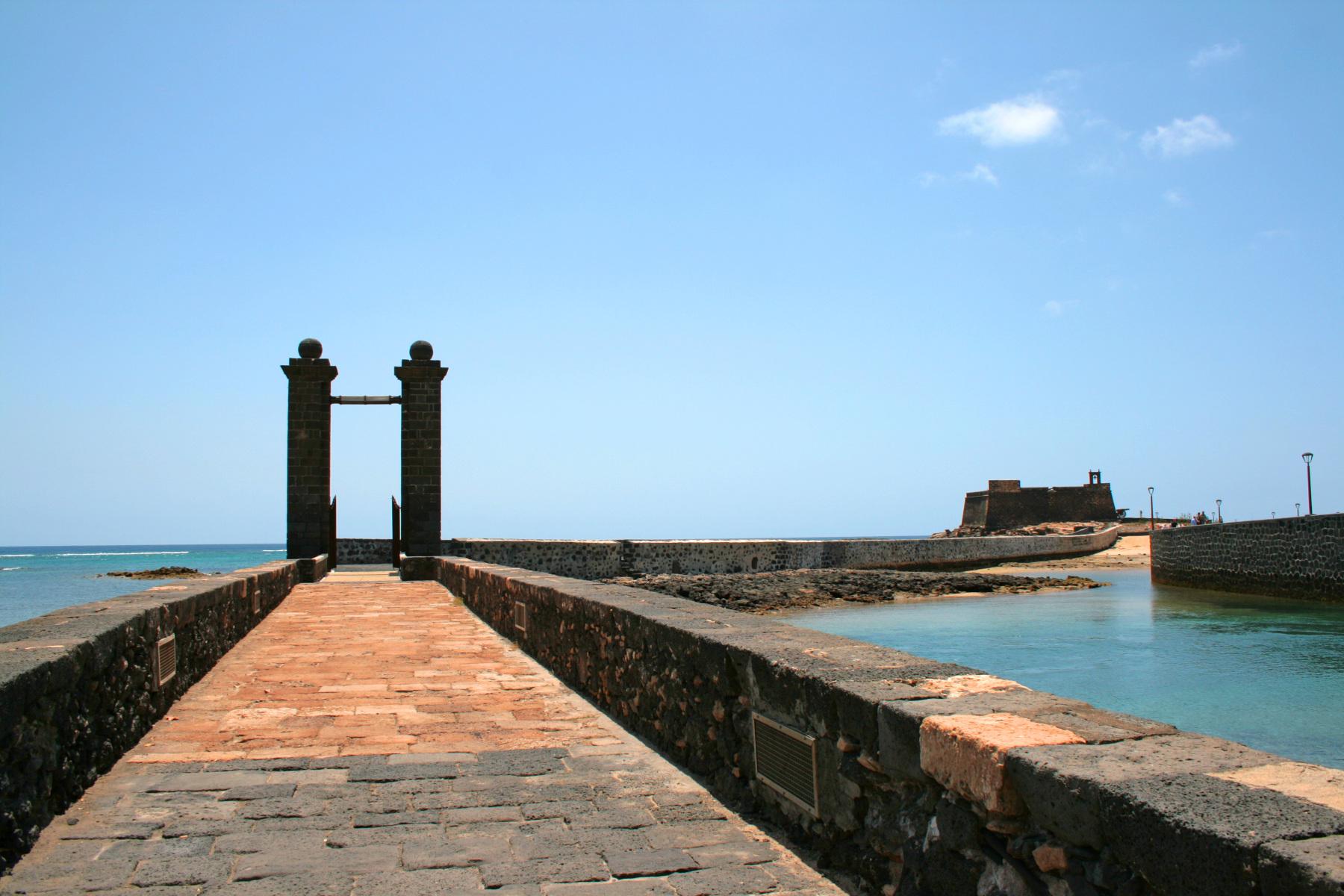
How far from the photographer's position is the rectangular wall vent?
19.2 ft

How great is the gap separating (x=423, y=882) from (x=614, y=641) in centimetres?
279

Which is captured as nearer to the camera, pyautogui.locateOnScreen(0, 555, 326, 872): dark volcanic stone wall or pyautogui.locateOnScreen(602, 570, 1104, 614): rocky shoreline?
pyautogui.locateOnScreen(0, 555, 326, 872): dark volcanic stone wall

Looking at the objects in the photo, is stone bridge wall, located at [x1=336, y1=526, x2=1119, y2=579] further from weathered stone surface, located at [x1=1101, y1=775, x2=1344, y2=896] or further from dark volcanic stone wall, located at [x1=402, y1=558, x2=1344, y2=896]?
weathered stone surface, located at [x1=1101, y1=775, x2=1344, y2=896]

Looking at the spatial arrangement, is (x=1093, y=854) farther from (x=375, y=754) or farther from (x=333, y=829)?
(x=375, y=754)

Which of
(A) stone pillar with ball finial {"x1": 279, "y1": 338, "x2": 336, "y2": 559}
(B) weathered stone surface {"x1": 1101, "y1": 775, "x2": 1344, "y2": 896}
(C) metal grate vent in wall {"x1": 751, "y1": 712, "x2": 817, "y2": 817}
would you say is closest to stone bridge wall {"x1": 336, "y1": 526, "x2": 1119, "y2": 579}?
(A) stone pillar with ball finial {"x1": 279, "y1": 338, "x2": 336, "y2": 559}

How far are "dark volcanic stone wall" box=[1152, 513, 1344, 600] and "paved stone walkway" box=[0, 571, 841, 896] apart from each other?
801 inches

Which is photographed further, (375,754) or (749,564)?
(749,564)

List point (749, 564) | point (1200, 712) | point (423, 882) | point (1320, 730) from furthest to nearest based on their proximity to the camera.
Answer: point (749, 564) → point (1200, 712) → point (1320, 730) → point (423, 882)

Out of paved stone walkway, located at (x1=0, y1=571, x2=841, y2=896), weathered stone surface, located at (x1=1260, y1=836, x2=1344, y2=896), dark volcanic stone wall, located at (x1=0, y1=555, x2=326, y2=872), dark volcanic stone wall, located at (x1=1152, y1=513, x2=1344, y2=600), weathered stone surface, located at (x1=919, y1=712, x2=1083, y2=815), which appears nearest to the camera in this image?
weathered stone surface, located at (x1=1260, y1=836, x2=1344, y2=896)

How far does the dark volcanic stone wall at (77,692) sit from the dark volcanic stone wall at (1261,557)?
71.4 feet

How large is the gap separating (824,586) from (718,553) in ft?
11.4

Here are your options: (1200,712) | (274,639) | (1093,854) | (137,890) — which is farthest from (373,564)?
(1093,854)

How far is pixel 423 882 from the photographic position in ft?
10.9

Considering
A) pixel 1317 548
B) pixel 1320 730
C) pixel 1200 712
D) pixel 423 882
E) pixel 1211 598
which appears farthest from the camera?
pixel 1211 598
